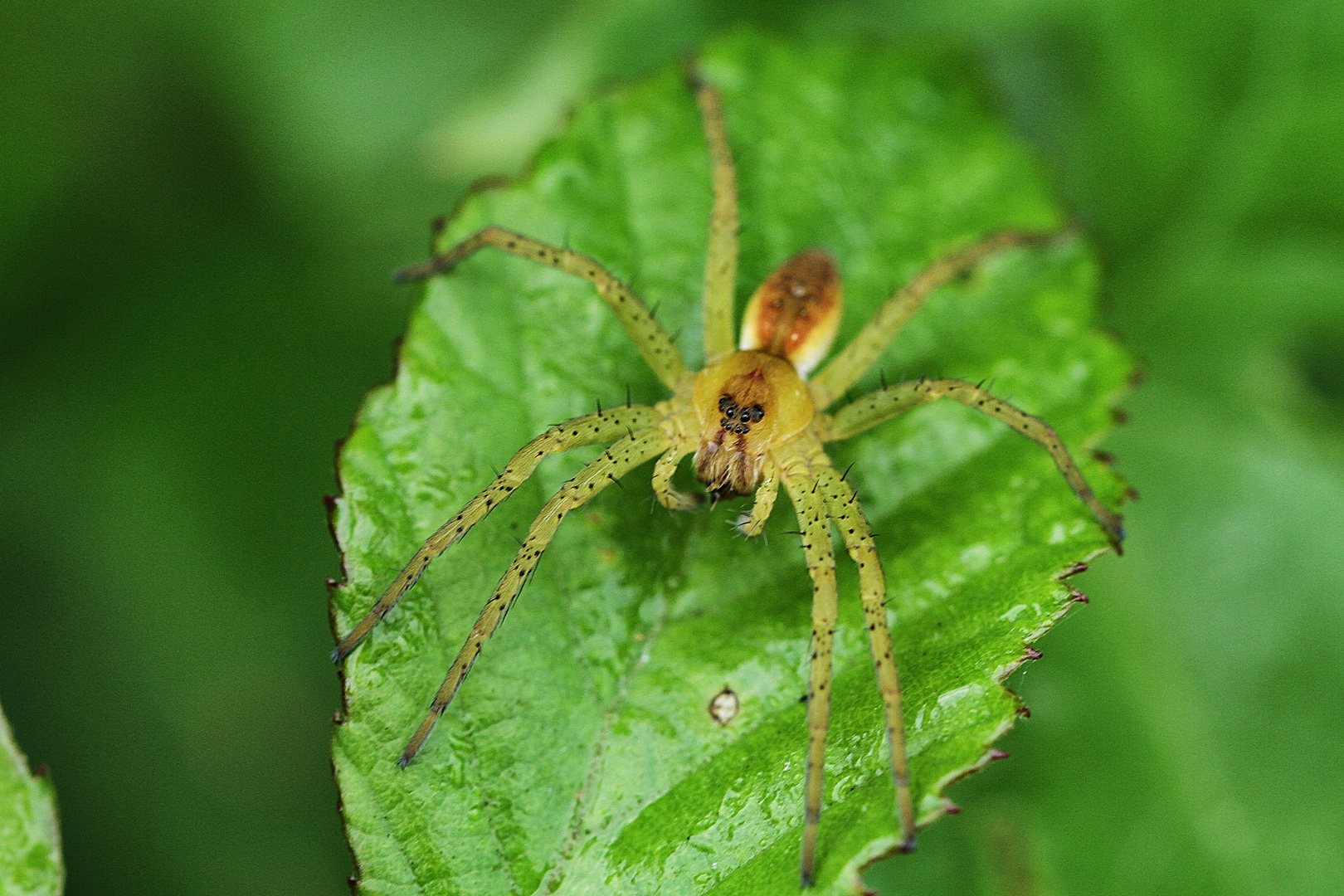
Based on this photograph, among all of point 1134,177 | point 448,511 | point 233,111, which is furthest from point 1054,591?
point 233,111

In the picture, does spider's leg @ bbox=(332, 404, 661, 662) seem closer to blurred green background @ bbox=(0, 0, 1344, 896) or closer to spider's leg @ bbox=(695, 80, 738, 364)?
spider's leg @ bbox=(695, 80, 738, 364)

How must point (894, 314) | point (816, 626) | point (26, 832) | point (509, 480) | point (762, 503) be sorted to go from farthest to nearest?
point (894, 314) → point (762, 503) → point (509, 480) → point (816, 626) → point (26, 832)

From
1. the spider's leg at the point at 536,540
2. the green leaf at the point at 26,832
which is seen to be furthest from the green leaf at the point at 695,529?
the green leaf at the point at 26,832

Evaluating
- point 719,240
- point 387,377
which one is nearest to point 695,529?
point 719,240

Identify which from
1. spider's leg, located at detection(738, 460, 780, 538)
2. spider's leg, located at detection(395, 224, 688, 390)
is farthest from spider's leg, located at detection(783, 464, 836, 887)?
spider's leg, located at detection(395, 224, 688, 390)

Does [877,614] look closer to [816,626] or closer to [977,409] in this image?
[816,626]
